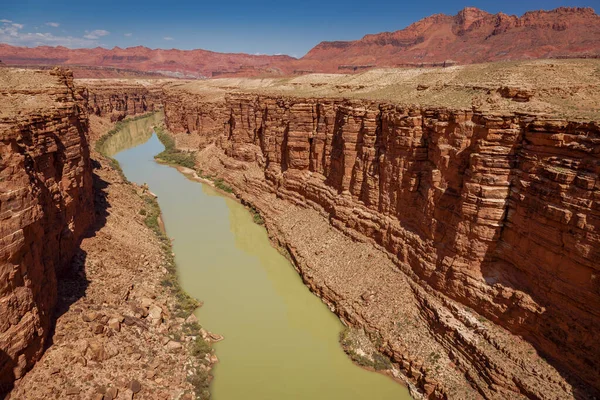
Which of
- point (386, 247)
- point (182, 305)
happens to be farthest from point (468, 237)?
point (182, 305)

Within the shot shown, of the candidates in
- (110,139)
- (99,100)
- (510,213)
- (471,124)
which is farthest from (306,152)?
(99,100)

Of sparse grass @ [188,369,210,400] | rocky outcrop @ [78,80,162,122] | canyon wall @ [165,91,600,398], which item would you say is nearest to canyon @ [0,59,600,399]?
canyon wall @ [165,91,600,398]

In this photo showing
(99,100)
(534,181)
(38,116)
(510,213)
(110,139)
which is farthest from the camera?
(99,100)

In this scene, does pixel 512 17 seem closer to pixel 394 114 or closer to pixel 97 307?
pixel 394 114

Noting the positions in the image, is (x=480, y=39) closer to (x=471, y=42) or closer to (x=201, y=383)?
(x=471, y=42)

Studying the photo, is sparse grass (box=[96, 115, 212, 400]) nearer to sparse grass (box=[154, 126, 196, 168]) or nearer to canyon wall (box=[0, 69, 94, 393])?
canyon wall (box=[0, 69, 94, 393])

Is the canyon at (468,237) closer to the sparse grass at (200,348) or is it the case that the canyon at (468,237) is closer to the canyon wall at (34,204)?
the sparse grass at (200,348)
